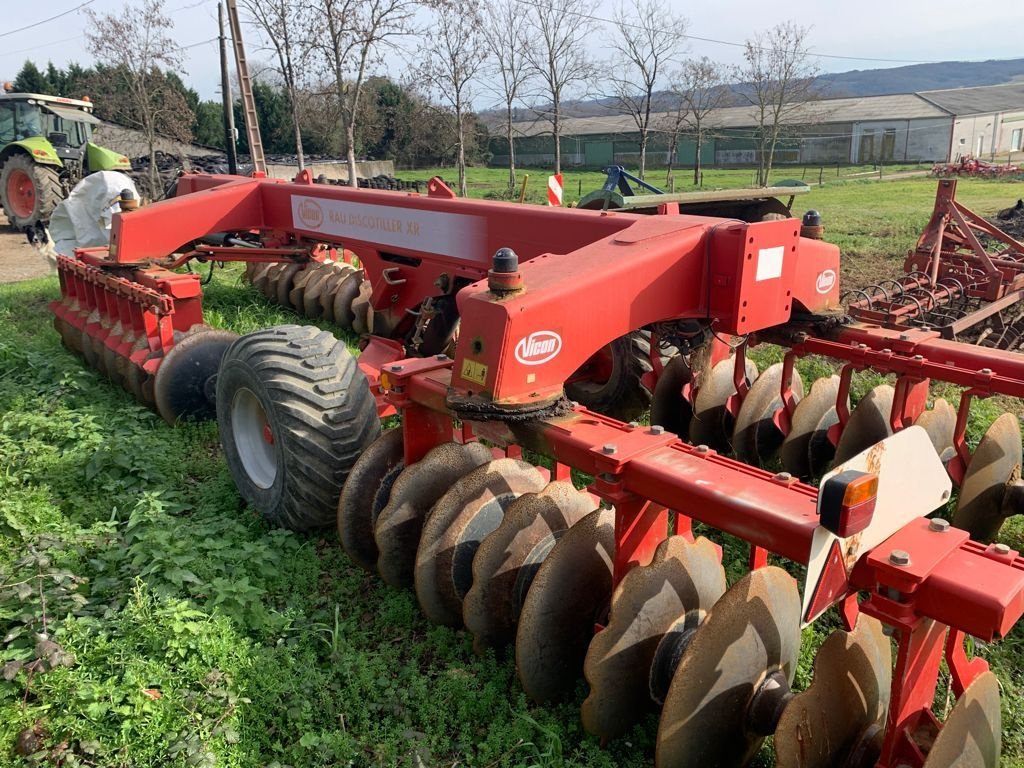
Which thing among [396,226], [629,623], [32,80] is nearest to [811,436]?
[629,623]

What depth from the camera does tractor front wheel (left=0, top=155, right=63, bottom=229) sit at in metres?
13.8

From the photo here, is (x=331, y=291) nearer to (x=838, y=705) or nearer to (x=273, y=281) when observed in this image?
(x=273, y=281)

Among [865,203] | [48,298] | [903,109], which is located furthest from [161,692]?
[903,109]

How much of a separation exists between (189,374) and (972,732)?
4186 mm

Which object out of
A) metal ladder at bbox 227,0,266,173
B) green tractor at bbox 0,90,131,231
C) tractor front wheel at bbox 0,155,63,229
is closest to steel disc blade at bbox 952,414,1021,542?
metal ladder at bbox 227,0,266,173

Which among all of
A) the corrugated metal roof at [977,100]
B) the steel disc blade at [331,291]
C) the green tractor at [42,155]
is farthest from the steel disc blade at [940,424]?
the corrugated metal roof at [977,100]

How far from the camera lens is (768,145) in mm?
39594

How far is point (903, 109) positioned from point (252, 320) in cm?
4426

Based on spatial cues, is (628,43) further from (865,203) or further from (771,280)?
(771,280)

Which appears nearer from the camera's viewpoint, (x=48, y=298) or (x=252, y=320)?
(x=252, y=320)

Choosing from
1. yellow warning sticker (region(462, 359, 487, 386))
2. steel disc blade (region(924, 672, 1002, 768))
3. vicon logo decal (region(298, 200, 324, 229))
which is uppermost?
vicon logo decal (region(298, 200, 324, 229))

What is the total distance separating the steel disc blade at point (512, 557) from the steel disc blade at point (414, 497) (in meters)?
0.37

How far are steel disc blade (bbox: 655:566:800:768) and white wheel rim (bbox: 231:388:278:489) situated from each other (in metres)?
2.29

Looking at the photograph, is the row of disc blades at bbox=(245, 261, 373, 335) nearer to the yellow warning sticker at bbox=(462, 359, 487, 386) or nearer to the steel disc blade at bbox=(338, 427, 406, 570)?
the steel disc blade at bbox=(338, 427, 406, 570)
